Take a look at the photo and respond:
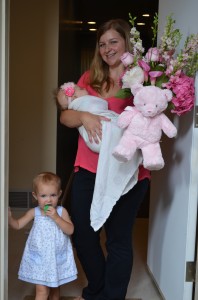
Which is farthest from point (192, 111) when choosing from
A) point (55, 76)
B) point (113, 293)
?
point (55, 76)

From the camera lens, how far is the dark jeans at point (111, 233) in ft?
6.02

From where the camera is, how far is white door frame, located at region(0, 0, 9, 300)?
147 cm

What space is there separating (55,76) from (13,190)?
3.39 feet

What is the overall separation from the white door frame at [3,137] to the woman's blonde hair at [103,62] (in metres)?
0.50

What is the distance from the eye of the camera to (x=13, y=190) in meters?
3.28

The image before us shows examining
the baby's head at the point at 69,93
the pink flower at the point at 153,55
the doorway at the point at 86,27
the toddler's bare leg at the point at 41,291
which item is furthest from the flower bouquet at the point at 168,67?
the doorway at the point at 86,27

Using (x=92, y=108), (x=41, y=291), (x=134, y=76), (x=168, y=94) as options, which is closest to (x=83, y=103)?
(x=92, y=108)

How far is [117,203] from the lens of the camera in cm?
182

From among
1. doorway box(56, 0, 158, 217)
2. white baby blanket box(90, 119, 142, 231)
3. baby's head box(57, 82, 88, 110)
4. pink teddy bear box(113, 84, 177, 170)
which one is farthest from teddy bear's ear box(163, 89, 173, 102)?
doorway box(56, 0, 158, 217)

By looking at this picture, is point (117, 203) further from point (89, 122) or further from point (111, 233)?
point (89, 122)

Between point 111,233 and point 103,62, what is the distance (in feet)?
2.77

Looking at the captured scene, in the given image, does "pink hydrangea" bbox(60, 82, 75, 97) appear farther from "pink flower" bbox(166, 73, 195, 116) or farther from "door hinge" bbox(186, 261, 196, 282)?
"door hinge" bbox(186, 261, 196, 282)

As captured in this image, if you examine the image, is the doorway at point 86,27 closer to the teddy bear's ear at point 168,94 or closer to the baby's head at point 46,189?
the baby's head at point 46,189

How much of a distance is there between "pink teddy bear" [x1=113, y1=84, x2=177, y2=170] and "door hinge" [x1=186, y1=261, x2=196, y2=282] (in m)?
0.53
